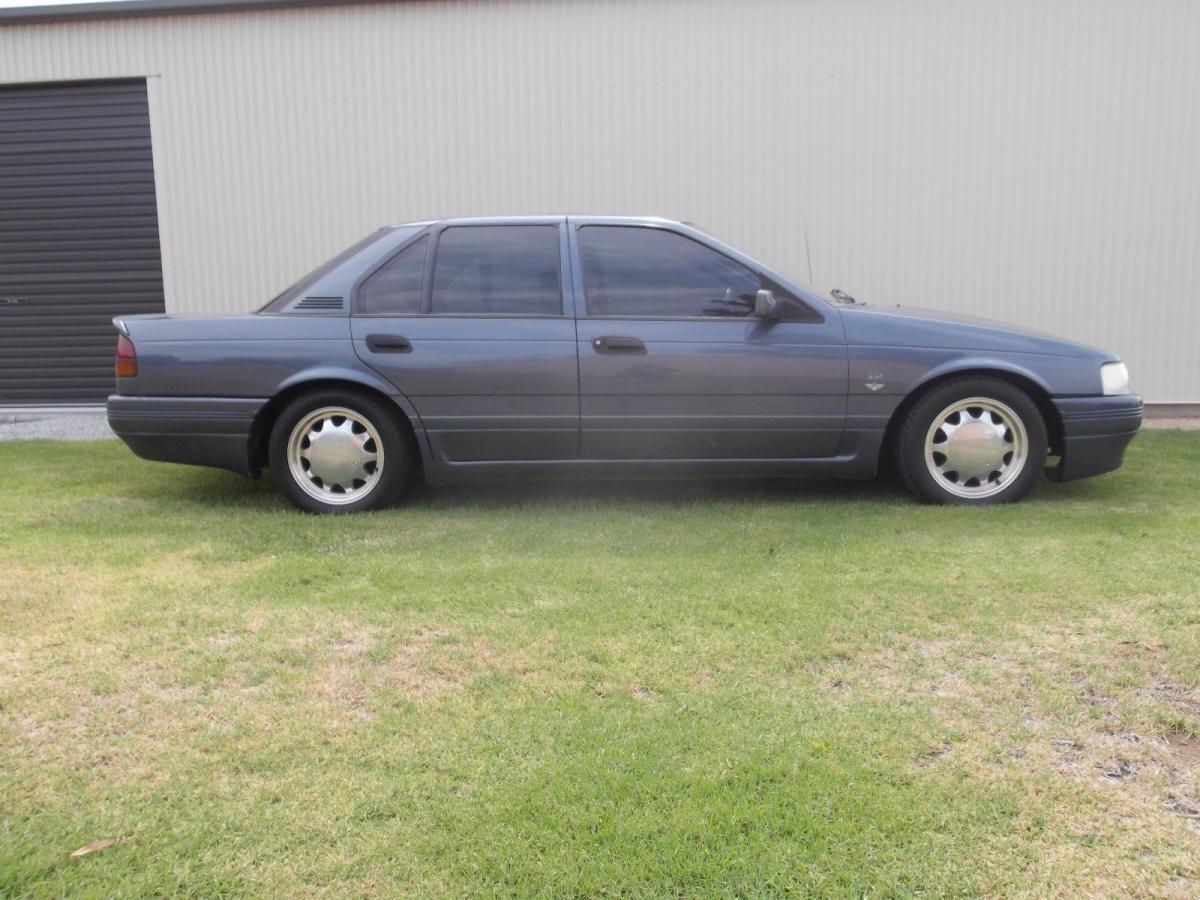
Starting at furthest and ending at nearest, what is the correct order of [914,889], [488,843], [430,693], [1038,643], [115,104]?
1. [115,104]
2. [1038,643]
3. [430,693]
4. [488,843]
5. [914,889]

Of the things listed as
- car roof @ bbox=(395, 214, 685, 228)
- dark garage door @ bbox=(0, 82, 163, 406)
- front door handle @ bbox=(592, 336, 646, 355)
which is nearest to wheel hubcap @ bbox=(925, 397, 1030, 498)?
front door handle @ bbox=(592, 336, 646, 355)

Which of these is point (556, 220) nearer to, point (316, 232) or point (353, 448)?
point (353, 448)

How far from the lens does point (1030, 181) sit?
297 inches

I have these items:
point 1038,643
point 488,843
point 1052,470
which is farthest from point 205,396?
point 1052,470

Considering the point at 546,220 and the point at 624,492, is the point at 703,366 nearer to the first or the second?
the point at 624,492

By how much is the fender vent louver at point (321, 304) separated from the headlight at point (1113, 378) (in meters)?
3.84

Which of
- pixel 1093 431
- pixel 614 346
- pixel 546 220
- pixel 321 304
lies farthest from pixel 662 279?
pixel 1093 431

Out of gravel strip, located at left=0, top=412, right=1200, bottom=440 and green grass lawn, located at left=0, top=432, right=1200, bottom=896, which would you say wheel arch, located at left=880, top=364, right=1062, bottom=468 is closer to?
green grass lawn, located at left=0, top=432, right=1200, bottom=896

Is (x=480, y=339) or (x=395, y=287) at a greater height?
(x=395, y=287)

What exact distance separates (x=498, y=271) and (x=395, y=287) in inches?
20.8

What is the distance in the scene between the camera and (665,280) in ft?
15.1

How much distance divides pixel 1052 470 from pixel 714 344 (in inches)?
74.9

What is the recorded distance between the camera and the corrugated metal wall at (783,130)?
7.45 m

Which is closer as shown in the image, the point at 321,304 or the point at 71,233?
the point at 321,304
